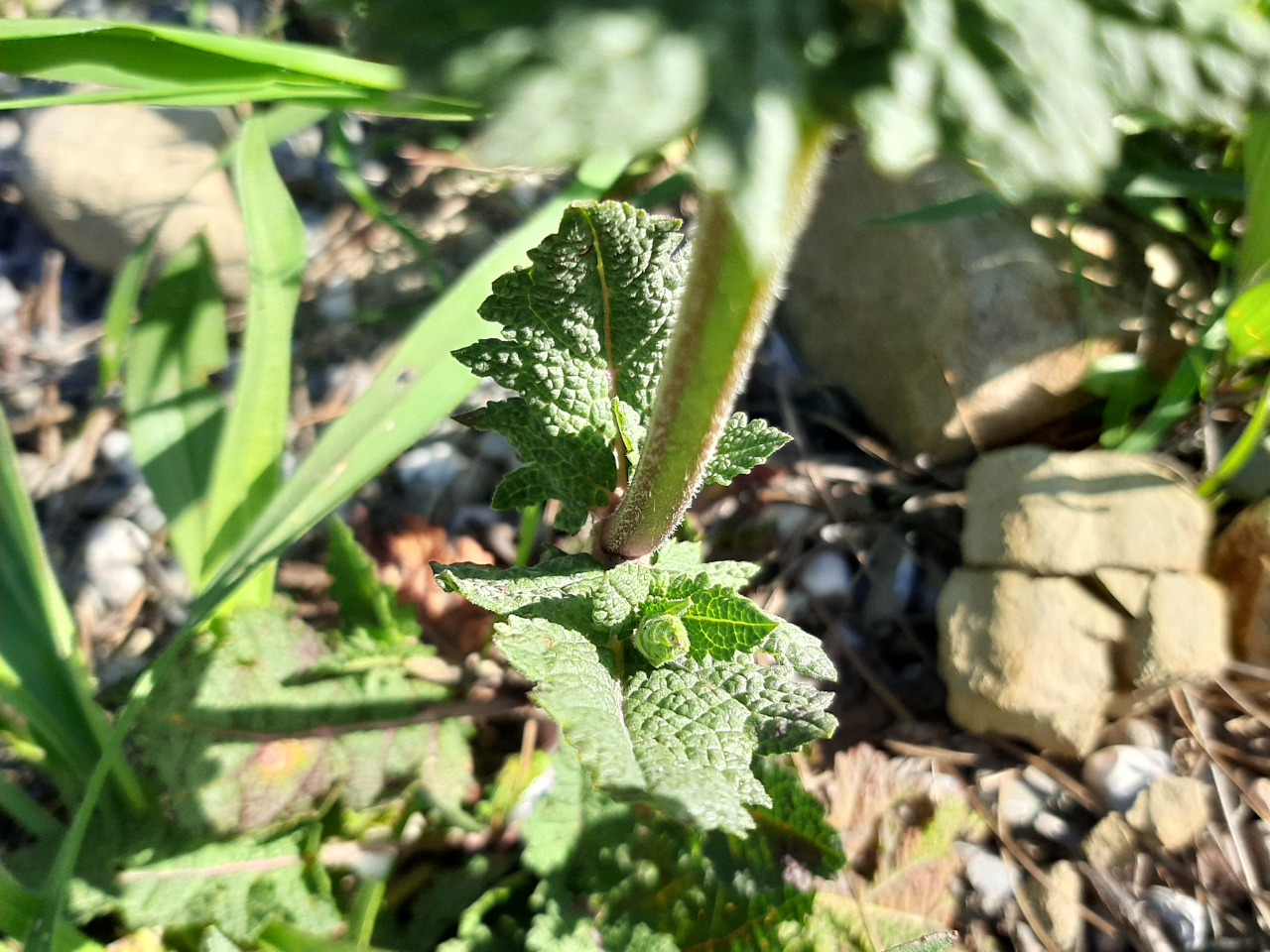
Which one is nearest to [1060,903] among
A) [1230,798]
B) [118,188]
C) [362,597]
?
[1230,798]

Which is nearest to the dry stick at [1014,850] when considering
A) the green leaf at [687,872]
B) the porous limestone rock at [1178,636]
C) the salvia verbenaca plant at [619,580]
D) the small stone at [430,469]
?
the porous limestone rock at [1178,636]

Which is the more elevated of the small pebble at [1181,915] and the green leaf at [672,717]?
the green leaf at [672,717]

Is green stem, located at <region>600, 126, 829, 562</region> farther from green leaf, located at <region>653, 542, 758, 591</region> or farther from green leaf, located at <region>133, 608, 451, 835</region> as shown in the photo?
green leaf, located at <region>133, 608, 451, 835</region>

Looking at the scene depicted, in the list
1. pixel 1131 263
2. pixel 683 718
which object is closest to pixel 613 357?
pixel 683 718

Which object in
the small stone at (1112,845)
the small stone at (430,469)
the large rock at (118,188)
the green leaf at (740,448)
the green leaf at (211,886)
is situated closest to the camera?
the green leaf at (740,448)

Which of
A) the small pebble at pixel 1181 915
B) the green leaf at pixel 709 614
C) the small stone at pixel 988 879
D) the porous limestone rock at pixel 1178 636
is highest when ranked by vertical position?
the green leaf at pixel 709 614

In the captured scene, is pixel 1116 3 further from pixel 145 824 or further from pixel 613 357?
pixel 145 824

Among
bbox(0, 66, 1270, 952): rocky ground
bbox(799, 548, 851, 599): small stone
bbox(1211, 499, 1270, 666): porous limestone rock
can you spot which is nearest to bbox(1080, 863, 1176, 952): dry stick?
bbox(0, 66, 1270, 952): rocky ground

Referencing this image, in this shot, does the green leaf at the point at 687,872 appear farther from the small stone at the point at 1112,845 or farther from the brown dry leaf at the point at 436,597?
the small stone at the point at 1112,845
